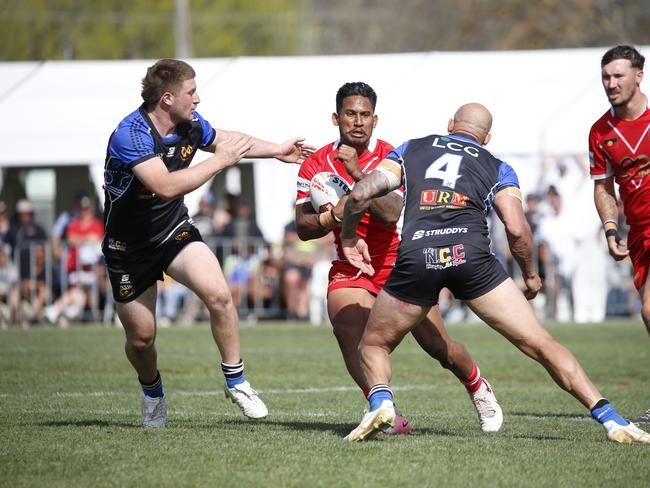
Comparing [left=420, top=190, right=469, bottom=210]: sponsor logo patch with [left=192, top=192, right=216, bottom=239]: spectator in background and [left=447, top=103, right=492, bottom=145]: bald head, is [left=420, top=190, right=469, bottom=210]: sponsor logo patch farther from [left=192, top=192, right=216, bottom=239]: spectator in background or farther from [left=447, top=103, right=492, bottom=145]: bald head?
[left=192, top=192, right=216, bottom=239]: spectator in background

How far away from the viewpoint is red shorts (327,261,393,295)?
7.60 meters

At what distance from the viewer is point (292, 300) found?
20359 mm

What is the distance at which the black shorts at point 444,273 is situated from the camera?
664 centimetres

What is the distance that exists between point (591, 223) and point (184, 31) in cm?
1985

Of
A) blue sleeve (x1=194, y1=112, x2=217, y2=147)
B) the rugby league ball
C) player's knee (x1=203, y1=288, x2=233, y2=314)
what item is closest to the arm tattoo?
the rugby league ball

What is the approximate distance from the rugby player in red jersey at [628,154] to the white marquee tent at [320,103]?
37.6 feet

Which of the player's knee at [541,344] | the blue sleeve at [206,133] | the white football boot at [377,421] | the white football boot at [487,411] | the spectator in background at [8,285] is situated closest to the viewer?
the white football boot at [377,421]

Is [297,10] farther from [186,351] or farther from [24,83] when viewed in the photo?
[186,351]

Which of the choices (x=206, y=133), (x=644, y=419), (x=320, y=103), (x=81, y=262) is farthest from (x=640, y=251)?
(x=81, y=262)

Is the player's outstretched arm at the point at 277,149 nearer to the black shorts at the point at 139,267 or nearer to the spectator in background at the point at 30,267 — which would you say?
the black shorts at the point at 139,267

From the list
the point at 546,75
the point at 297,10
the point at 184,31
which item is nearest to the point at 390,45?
the point at 297,10

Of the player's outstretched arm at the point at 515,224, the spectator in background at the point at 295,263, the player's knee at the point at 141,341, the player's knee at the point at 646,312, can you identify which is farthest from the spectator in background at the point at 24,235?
the player's outstretched arm at the point at 515,224

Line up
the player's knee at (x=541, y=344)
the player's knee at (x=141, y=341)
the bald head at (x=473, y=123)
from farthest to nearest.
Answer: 1. the player's knee at (x=141, y=341)
2. the bald head at (x=473, y=123)
3. the player's knee at (x=541, y=344)

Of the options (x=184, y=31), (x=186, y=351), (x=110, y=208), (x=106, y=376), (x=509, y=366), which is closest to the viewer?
(x=110, y=208)
